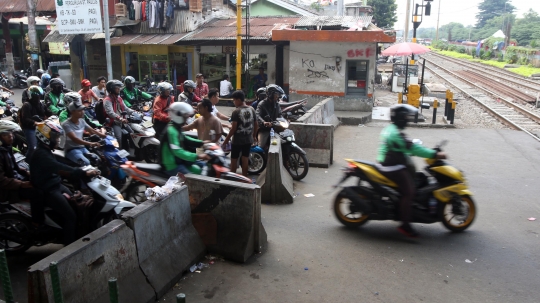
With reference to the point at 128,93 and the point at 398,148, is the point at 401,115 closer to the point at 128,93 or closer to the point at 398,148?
the point at 398,148

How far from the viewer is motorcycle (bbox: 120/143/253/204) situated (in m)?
6.19

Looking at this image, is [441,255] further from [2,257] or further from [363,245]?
[2,257]

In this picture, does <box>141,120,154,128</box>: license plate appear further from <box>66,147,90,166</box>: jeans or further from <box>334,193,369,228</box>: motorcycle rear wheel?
<box>334,193,369,228</box>: motorcycle rear wheel

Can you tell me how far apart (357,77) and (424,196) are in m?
11.6

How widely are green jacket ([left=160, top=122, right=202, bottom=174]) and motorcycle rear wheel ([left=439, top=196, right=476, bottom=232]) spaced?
11.6ft

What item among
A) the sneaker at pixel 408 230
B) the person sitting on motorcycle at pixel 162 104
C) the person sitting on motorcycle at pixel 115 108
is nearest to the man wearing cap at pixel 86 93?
the person sitting on motorcycle at pixel 115 108

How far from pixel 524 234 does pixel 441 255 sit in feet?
5.58

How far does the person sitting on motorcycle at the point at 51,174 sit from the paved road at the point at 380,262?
1478 millimetres

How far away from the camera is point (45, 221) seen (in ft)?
16.9

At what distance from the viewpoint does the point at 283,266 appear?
5273 millimetres

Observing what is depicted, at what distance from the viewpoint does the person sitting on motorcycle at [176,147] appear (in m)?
5.92

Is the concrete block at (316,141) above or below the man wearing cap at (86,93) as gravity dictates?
below

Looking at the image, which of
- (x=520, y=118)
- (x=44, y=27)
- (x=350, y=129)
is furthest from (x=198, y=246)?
(x=44, y=27)

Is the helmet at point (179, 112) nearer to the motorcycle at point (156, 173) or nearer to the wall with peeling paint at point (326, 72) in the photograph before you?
the motorcycle at point (156, 173)
